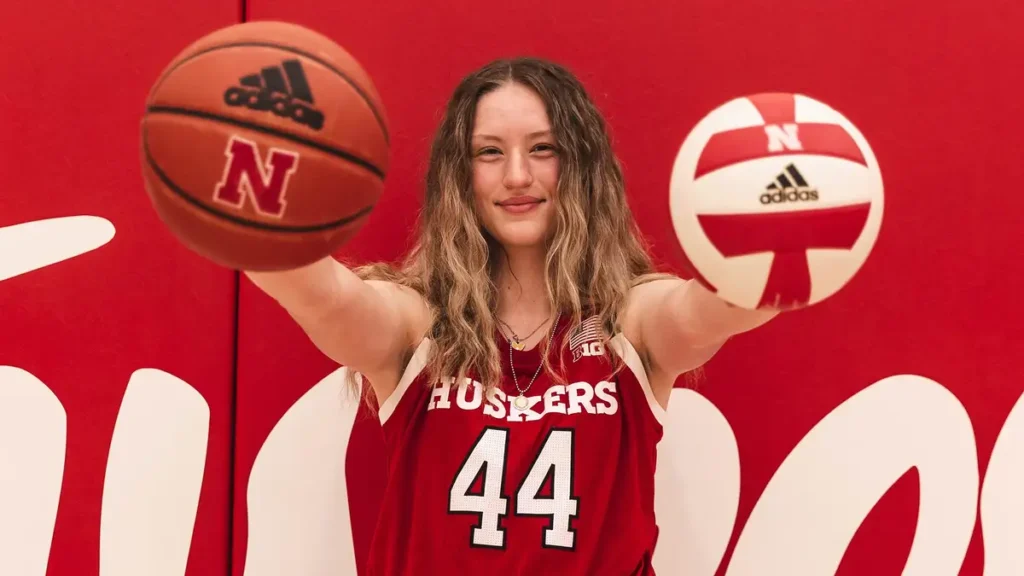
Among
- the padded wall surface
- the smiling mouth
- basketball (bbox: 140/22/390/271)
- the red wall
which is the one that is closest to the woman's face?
the smiling mouth

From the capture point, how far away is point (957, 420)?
1.67m

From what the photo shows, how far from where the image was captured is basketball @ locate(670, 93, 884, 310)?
0.93m

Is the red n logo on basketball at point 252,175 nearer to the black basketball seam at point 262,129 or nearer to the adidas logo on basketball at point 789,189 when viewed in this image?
the black basketball seam at point 262,129

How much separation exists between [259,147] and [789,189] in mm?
576

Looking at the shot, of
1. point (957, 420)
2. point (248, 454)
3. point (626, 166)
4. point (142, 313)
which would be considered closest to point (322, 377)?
point (248, 454)

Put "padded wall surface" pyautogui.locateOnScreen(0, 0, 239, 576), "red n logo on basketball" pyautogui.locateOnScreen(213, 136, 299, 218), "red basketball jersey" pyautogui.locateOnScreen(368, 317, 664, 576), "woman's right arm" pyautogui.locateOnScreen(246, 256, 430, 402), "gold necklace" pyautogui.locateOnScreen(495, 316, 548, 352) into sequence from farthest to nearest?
"padded wall surface" pyautogui.locateOnScreen(0, 0, 239, 576), "gold necklace" pyautogui.locateOnScreen(495, 316, 548, 352), "red basketball jersey" pyautogui.locateOnScreen(368, 317, 664, 576), "woman's right arm" pyautogui.locateOnScreen(246, 256, 430, 402), "red n logo on basketball" pyautogui.locateOnScreen(213, 136, 299, 218)

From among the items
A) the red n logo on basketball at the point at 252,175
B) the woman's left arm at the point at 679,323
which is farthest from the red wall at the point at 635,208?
the red n logo on basketball at the point at 252,175

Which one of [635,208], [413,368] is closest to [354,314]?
[413,368]

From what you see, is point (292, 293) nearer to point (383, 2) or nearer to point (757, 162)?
point (757, 162)

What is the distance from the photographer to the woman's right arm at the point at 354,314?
3.51 ft

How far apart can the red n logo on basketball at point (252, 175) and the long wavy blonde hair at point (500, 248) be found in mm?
520

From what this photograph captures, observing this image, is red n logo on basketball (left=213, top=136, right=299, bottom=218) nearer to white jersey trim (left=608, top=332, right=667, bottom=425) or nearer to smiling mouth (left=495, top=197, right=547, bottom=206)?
smiling mouth (left=495, top=197, right=547, bottom=206)

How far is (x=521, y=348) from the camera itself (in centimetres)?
138

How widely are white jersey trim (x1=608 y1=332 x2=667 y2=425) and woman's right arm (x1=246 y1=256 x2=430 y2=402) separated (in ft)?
1.03
